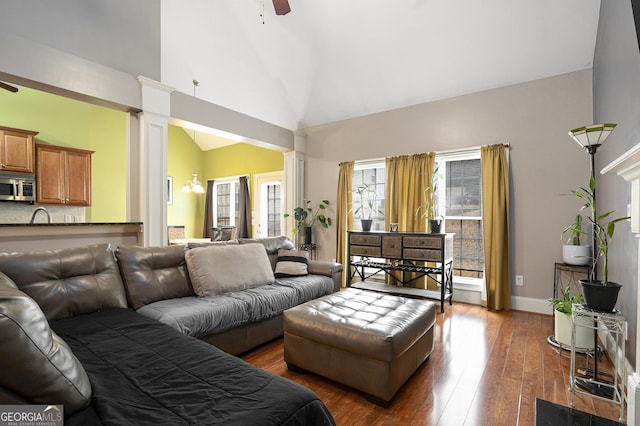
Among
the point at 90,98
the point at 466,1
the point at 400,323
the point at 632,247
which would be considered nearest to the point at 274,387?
the point at 400,323

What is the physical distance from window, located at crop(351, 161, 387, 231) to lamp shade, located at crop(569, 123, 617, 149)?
8.95 ft

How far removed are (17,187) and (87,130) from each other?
1575 mm

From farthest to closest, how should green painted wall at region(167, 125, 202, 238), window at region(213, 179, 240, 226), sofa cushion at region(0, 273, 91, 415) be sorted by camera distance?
1. window at region(213, 179, 240, 226)
2. green painted wall at region(167, 125, 202, 238)
3. sofa cushion at region(0, 273, 91, 415)

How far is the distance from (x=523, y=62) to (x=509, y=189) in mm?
1520

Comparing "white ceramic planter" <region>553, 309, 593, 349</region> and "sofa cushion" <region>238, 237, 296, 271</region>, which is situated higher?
"sofa cushion" <region>238, 237, 296, 271</region>

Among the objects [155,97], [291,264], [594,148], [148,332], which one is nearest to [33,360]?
[148,332]

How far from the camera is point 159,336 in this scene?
65.1 inches

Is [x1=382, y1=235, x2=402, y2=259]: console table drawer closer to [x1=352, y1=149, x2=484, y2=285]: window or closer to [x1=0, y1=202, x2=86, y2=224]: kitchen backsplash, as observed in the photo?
[x1=352, y1=149, x2=484, y2=285]: window

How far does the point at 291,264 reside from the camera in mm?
3590

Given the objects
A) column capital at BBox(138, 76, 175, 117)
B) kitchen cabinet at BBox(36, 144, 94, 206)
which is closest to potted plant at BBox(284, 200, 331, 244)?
column capital at BBox(138, 76, 175, 117)

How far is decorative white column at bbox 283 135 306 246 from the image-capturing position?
19.1 feet

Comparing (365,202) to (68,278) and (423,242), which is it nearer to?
(423,242)

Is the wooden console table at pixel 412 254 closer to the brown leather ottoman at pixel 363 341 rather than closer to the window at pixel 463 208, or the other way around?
the window at pixel 463 208

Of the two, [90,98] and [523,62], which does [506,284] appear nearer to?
[523,62]
